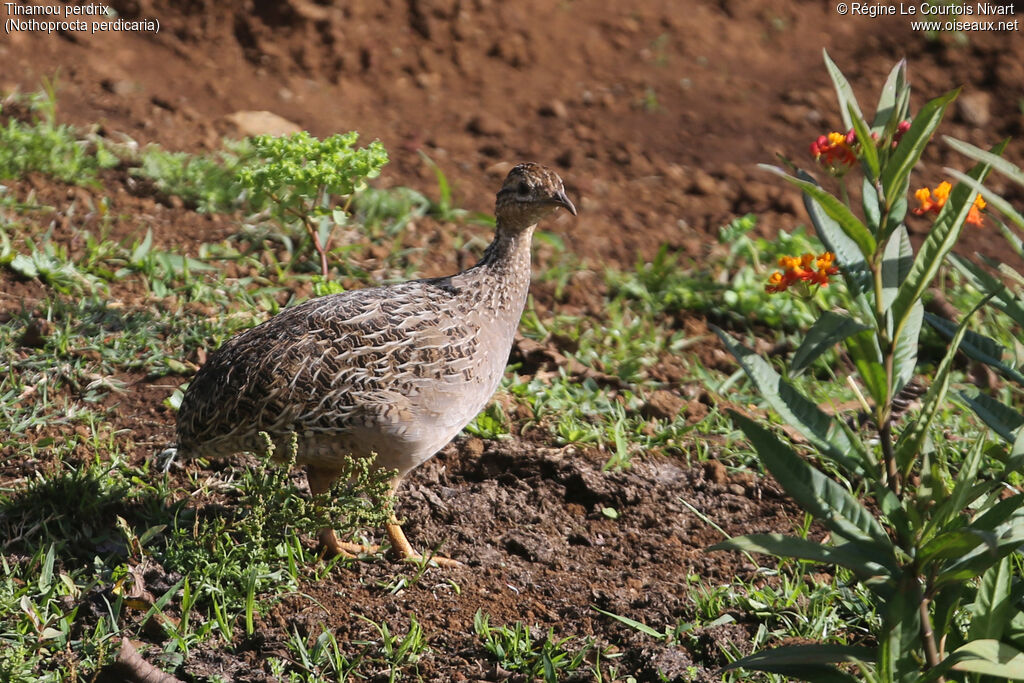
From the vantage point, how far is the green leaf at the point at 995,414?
2.83 metres

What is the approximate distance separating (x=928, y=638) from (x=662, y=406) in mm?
2480

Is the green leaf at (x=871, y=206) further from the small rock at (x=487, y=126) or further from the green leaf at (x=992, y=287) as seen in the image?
the small rock at (x=487, y=126)

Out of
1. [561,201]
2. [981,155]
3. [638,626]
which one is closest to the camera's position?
[981,155]

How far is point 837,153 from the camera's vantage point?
8.82 ft

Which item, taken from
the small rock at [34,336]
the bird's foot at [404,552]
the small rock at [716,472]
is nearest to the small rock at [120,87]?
the small rock at [34,336]

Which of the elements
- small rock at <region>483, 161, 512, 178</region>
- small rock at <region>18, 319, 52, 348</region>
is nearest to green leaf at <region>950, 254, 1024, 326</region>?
small rock at <region>18, 319, 52, 348</region>

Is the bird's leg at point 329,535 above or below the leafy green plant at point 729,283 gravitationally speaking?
below

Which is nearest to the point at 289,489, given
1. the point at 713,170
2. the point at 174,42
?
the point at 713,170

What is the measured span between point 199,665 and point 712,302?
11.8 feet

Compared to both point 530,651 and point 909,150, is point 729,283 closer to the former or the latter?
point 530,651

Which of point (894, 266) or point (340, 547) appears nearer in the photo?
point (894, 266)

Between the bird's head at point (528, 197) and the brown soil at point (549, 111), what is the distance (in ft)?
3.22

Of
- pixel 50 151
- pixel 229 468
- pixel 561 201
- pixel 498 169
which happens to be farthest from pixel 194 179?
pixel 561 201

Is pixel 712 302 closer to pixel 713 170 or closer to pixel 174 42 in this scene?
pixel 713 170
